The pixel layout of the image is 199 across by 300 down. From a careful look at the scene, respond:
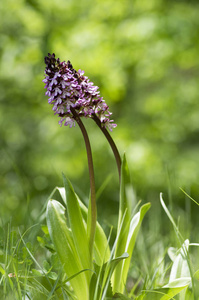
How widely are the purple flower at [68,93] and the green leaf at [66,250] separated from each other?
27cm

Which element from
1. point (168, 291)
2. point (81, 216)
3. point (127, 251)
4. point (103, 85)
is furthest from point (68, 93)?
point (103, 85)

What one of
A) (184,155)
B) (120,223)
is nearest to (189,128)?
(184,155)

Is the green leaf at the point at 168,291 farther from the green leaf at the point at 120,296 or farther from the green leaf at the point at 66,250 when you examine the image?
the green leaf at the point at 66,250

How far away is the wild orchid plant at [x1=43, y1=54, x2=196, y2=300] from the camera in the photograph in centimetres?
91

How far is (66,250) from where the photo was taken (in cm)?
99

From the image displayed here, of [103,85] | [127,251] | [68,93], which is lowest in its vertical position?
[127,251]

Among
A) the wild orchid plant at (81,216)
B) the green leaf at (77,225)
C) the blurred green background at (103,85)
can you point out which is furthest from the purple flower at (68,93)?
the blurred green background at (103,85)

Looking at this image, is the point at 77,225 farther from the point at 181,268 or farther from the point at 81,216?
the point at 181,268

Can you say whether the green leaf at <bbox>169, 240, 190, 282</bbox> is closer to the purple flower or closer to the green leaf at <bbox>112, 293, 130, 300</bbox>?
the green leaf at <bbox>112, 293, 130, 300</bbox>

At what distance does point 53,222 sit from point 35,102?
7.70 feet

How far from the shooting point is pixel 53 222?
3.31 feet

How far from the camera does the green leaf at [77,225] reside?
37.3 inches

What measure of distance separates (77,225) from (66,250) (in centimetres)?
9

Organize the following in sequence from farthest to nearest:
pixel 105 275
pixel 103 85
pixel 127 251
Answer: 1. pixel 103 85
2. pixel 127 251
3. pixel 105 275
